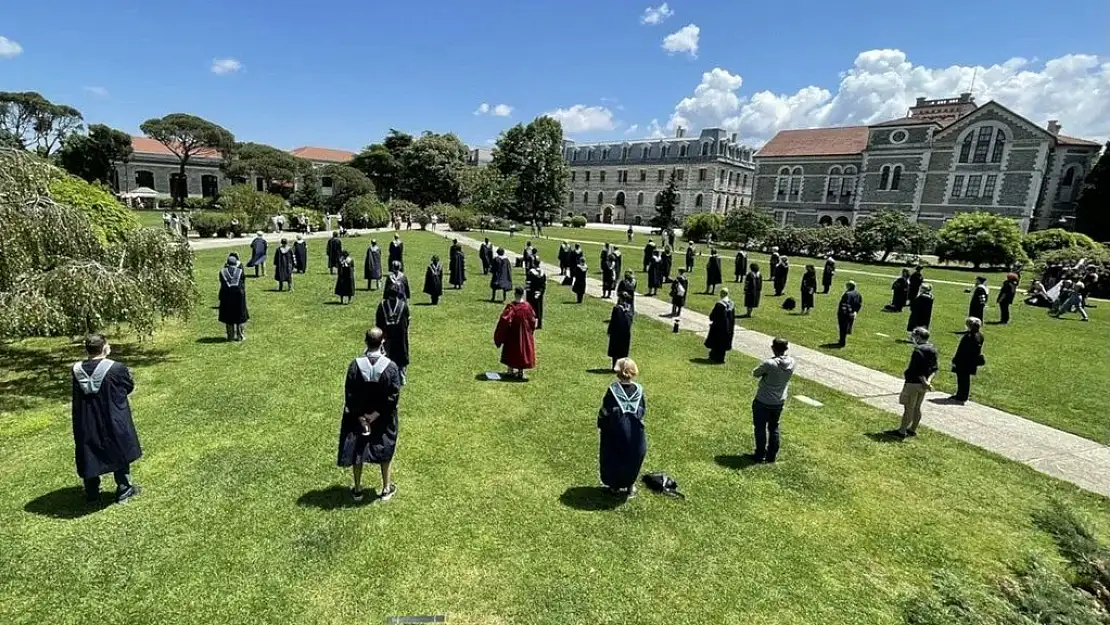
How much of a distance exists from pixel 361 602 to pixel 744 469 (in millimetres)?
4645

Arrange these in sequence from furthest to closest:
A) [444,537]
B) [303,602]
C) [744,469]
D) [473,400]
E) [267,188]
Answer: [267,188]
[473,400]
[744,469]
[444,537]
[303,602]

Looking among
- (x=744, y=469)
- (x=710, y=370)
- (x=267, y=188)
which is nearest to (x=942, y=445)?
(x=744, y=469)

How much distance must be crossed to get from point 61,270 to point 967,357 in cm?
1377

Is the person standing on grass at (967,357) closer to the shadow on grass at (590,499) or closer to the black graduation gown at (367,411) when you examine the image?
the shadow on grass at (590,499)

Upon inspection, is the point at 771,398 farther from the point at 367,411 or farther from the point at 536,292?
the point at 536,292

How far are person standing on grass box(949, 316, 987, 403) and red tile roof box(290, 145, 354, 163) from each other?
93768mm

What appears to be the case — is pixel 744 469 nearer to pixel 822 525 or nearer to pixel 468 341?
pixel 822 525

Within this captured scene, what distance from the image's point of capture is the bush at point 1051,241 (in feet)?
104

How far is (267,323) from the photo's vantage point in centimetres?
1379

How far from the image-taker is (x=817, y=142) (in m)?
59.8

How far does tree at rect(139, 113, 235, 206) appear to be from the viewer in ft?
203

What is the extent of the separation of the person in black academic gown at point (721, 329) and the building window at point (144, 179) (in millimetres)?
79440

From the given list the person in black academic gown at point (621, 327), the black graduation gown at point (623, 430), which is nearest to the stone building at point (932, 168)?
the person in black academic gown at point (621, 327)

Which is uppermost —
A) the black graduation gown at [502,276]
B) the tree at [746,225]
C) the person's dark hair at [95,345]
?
the tree at [746,225]
